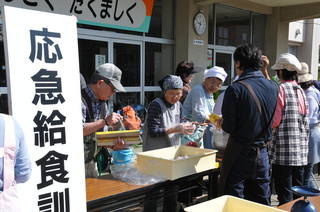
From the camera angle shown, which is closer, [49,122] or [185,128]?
[49,122]

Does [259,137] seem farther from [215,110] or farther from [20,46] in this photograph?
[20,46]

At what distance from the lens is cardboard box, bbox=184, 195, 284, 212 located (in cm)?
167

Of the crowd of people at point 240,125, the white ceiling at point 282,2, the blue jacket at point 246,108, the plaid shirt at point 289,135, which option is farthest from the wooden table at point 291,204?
the white ceiling at point 282,2

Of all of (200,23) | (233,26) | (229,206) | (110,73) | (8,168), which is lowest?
(229,206)

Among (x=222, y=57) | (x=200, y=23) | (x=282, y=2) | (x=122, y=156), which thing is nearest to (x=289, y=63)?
(x=122, y=156)

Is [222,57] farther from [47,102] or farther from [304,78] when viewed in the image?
[47,102]

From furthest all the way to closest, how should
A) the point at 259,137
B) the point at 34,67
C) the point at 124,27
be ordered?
1. the point at 124,27
2. the point at 259,137
3. the point at 34,67

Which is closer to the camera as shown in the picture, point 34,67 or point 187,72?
point 34,67

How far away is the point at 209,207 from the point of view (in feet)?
5.63

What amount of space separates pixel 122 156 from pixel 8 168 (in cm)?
138

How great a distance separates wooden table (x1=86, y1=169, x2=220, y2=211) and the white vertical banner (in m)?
0.18

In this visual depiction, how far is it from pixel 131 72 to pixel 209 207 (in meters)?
5.07

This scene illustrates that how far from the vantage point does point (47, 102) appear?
1938mm

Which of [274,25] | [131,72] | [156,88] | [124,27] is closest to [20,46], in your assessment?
[124,27]
